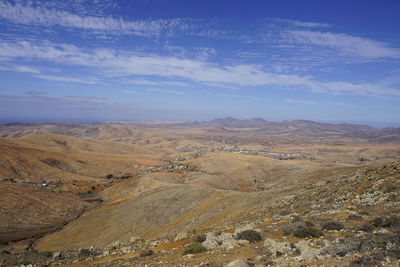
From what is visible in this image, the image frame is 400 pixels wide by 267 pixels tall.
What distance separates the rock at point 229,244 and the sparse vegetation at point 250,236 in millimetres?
707

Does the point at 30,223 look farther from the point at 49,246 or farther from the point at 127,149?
the point at 127,149

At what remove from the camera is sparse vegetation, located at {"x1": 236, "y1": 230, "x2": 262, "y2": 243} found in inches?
518

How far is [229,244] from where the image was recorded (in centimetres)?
1248

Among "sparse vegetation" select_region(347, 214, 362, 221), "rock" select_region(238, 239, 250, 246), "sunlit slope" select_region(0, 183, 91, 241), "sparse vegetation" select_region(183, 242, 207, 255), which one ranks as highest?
"sparse vegetation" select_region(347, 214, 362, 221)

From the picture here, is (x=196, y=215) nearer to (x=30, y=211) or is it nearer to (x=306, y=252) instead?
(x=306, y=252)

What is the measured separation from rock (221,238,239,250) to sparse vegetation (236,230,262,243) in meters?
0.71

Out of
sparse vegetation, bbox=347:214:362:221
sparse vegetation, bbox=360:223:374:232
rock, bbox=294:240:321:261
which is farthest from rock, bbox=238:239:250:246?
sparse vegetation, bbox=347:214:362:221

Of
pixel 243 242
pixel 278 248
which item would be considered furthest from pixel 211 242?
pixel 278 248

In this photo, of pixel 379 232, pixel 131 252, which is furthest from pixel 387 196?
pixel 131 252

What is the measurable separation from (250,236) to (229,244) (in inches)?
54.8

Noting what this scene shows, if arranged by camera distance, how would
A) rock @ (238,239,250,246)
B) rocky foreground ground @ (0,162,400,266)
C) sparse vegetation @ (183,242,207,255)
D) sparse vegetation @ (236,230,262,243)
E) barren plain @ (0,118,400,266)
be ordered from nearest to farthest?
1. rocky foreground ground @ (0,162,400,266)
2. barren plain @ (0,118,400,266)
3. sparse vegetation @ (183,242,207,255)
4. rock @ (238,239,250,246)
5. sparse vegetation @ (236,230,262,243)

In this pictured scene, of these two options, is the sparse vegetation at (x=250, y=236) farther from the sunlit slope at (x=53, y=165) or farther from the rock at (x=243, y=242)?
the sunlit slope at (x=53, y=165)

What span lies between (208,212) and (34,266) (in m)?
19.3

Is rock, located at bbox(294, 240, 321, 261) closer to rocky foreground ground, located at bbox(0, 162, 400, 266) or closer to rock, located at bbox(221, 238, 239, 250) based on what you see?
rocky foreground ground, located at bbox(0, 162, 400, 266)
